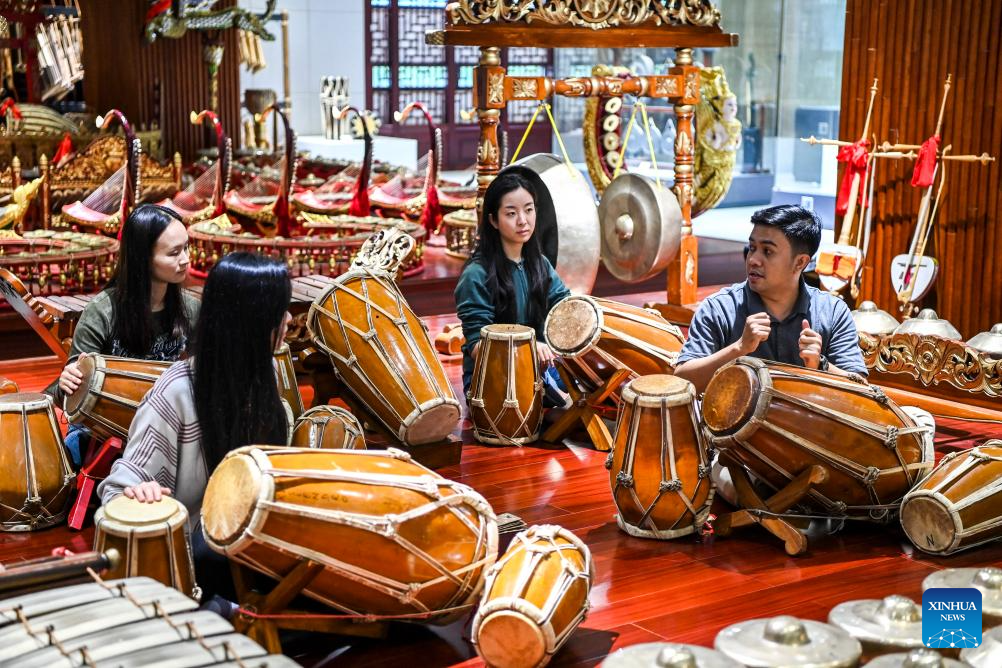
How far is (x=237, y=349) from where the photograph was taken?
261 cm

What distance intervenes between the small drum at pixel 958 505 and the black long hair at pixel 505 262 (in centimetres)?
154

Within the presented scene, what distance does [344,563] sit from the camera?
247cm

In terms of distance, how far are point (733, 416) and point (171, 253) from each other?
4.98ft

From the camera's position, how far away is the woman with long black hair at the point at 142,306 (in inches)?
132

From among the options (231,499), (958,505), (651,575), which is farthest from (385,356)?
(958,505)

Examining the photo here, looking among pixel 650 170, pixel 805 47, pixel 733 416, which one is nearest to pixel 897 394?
pixel 733 416

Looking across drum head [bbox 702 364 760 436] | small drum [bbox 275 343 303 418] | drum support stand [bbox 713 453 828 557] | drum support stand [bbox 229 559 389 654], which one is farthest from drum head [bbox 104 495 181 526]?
drum support stand [bbox 713 453 828 557]

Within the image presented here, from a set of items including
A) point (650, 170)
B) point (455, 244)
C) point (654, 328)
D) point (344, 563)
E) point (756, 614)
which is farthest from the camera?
point (650, 170)

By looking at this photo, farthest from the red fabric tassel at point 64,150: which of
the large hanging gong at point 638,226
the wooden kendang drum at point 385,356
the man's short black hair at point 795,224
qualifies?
the man's short black hair at point 795,224

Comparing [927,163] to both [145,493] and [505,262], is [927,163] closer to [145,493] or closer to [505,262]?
[505,262]

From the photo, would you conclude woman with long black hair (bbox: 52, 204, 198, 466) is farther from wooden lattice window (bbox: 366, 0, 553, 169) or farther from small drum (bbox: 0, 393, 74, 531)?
wooden lattice window (bbox: 366, 0, 553, 169)

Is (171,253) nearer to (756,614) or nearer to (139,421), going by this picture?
(139,421)

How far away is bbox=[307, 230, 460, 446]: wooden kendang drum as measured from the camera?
153 inches

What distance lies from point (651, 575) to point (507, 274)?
→ 1480mm
